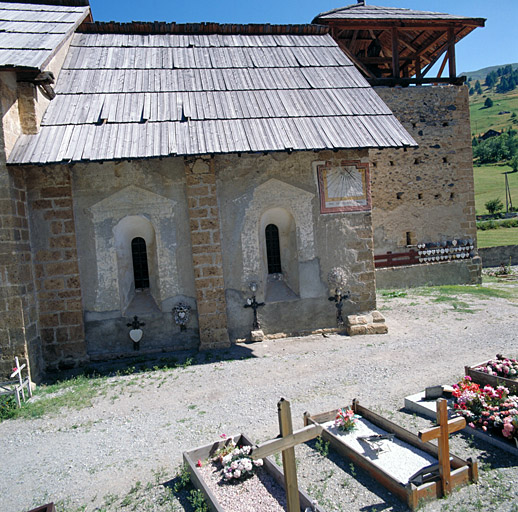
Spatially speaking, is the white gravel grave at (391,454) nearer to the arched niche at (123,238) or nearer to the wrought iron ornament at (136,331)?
the wrought iron ornament at (136,331)

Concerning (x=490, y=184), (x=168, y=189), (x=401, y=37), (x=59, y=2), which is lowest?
(x=168, y=189)

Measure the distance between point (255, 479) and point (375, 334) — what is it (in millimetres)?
5654

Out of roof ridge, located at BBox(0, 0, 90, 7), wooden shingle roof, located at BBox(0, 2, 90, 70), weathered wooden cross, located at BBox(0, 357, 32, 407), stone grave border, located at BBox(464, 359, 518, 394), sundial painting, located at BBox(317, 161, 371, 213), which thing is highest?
roof ridge, located at BBox(0, 0, 90, 7)

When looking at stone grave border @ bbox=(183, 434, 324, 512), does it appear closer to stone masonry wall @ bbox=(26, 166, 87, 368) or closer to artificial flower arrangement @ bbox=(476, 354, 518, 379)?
artificial flower arrangement @ bbox=(476, 354, 518, 379)

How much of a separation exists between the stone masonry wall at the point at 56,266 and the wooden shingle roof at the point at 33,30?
6.15 feet

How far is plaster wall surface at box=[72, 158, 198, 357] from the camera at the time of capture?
342 inches

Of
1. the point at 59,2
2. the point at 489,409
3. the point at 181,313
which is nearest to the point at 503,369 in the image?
the point at 489,409

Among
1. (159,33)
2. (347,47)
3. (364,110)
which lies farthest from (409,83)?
(159,33)

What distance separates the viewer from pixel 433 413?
573 cm

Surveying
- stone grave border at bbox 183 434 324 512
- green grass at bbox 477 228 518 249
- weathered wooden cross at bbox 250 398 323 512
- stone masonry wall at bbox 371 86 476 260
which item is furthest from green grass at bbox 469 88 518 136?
weathered wooden cross at bbox 250 398 323 512

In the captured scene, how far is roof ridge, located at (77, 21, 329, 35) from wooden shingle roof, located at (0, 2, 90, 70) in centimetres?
52

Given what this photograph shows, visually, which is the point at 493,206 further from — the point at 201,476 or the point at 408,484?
the point at 201,476

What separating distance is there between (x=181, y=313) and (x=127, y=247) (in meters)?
1.75

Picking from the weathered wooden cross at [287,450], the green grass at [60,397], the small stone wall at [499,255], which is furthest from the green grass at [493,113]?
the weathered wooden cross at [287,450]
